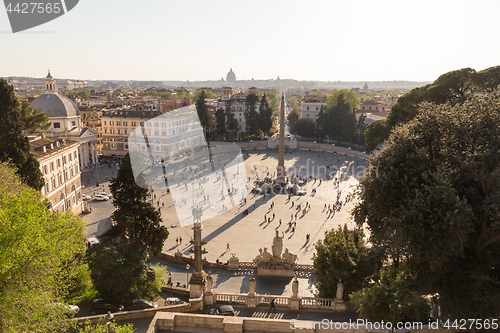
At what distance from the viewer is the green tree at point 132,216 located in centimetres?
1549

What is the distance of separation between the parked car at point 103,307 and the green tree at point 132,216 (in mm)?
2486

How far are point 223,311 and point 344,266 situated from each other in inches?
197

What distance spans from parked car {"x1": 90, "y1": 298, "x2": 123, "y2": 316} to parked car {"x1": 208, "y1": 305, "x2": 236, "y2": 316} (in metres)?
3.70

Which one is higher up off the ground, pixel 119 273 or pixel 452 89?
pixel 452 89

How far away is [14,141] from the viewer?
1970cm

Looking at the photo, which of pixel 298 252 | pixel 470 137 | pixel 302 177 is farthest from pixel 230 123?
pixel 470 137

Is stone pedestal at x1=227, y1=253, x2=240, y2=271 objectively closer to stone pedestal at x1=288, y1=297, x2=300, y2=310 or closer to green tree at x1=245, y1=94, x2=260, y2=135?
stone pedestal at x1=288, y1=297, x2=300, y2=310

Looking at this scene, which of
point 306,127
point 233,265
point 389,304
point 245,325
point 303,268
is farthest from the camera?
point 306,127

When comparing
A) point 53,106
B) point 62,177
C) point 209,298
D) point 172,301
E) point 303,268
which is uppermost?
point 53,106

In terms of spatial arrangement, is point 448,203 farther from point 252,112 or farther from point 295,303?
point 252,112

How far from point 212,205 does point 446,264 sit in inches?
973

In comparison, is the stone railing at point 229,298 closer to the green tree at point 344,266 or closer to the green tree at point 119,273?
the green tree at point 119,273

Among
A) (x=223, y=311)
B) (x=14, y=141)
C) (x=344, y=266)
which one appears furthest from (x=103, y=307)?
(x=14, y=141)

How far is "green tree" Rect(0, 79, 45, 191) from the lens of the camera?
19.5 m
